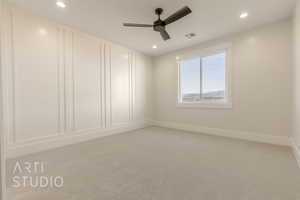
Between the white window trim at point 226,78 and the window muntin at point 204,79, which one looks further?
the window muntin at point 204,79

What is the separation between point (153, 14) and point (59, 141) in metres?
3.26

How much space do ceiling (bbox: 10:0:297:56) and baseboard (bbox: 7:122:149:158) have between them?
2495mm

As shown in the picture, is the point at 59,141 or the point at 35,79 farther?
the point at 59,141

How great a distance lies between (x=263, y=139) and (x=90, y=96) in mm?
4204

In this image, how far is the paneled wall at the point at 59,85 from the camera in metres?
2.65

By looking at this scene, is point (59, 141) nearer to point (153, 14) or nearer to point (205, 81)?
point (153, 14)

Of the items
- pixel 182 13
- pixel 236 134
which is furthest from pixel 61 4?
pixel 236 134

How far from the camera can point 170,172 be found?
203 centimetres

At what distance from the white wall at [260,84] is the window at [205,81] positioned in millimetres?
227

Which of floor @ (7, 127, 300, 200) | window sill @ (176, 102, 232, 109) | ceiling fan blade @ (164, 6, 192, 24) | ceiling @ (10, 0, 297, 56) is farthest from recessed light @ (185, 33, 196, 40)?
floor @ (7, 127, 300, 200)

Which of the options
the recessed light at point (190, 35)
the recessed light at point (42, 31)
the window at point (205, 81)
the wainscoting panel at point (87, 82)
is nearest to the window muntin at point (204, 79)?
the window at point (205, 81)

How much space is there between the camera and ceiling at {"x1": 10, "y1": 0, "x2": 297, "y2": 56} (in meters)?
2.56

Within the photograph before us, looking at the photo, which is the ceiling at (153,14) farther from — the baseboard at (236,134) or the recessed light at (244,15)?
the baseboard at (236,134)

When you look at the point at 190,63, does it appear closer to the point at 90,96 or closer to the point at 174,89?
the point at 174,89
